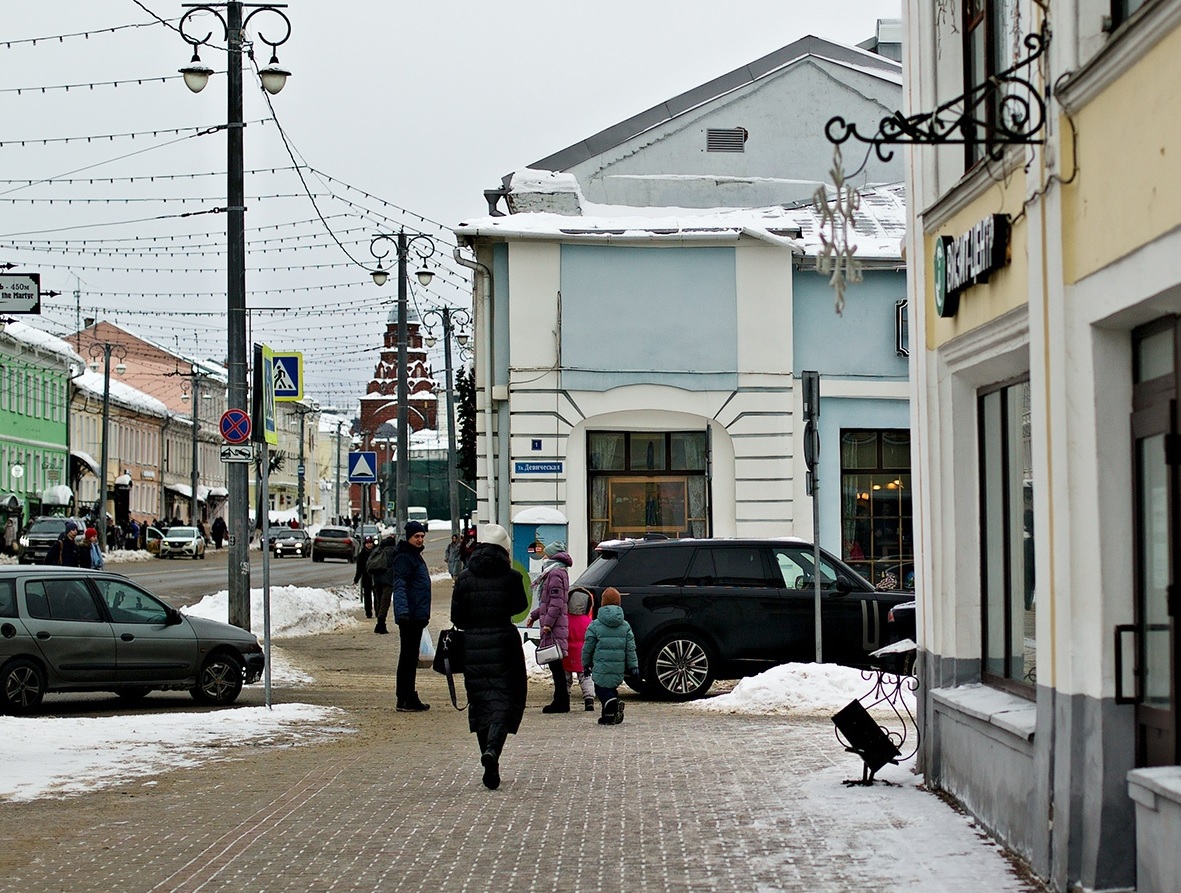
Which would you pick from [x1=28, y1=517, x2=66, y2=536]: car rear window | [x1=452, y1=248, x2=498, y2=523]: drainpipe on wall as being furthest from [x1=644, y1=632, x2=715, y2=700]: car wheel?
[x1=28, y1=517, x2=66, y2=536]: car rear window

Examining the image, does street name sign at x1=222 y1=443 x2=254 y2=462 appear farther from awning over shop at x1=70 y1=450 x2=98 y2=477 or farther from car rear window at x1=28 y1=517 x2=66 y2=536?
awning over shop at x1=70 y1=450 x2=98 y2=477

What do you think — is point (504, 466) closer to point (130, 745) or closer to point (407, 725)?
point (407, 725)

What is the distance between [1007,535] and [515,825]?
3.17 metres

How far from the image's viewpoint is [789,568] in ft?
61.1

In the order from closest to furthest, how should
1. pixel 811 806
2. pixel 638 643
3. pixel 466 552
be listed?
1. pixel 811 806
2. pixel 638 643
3. pixel 466 552

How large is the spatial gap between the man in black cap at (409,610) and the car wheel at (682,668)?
2.33 m

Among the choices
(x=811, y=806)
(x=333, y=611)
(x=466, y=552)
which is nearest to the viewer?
(x=811, y=806)

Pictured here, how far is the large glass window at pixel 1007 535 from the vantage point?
9578 mm

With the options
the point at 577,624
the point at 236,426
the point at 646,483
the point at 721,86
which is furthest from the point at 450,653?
the point at 721,86

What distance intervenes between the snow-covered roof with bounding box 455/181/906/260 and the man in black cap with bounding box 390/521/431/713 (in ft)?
37.4

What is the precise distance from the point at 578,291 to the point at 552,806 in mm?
18840

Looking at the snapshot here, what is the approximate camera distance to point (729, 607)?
18203 millimetres

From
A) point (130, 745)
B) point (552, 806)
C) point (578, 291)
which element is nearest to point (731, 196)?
point (578, 291)

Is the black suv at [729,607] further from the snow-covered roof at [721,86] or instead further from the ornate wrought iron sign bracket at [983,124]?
the snow-covered roof at [721,86]
